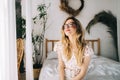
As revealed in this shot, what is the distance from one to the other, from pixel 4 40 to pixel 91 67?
4.04 feet

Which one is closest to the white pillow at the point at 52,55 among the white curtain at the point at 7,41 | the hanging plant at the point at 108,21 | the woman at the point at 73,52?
the hanging plant at the point at 108,21

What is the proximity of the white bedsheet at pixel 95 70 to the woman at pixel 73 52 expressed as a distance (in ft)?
0.71

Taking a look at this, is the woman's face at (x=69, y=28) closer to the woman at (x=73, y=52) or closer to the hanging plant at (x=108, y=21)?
the woman at (x=73, y=52)

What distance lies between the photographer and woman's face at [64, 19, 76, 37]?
154cm

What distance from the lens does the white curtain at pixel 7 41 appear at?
1295 millimetres

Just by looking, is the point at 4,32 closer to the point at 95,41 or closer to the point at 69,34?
the point at 69,34

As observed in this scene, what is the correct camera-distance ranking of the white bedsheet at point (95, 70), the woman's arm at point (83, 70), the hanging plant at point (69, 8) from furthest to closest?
the hanging plant at point (69, 8) < the white bedsheet at point (95, 70) < the woman's arm at point (83, 70)

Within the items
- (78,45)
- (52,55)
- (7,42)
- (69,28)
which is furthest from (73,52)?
(52,55)

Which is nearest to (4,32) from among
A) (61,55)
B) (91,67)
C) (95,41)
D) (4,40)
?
(4,40)

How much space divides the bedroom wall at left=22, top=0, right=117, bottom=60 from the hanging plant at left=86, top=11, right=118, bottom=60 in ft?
0.17

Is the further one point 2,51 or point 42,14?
point 42,14

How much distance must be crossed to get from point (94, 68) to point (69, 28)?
0.85 metres

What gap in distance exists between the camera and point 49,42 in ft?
9.66

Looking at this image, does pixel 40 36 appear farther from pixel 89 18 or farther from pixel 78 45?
pixel 78 45
